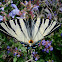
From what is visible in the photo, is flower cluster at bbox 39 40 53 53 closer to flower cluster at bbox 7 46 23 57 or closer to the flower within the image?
flower cluster at bbox 7 46 23 57

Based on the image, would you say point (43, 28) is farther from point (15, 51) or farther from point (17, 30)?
point (15, 51)

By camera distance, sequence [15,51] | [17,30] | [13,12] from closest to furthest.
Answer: [17,30] → [15,51] → [13,12]

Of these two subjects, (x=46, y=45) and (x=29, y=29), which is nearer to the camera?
(x=29, y=29)

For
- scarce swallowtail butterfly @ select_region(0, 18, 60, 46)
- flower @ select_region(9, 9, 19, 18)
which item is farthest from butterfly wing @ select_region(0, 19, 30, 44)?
flower @ select_region(9, 9, 19, 18)

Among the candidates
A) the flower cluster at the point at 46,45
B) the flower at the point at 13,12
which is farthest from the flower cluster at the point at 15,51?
the flower at the point at 13,12

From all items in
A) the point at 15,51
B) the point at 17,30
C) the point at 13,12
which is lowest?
the point at 15,51

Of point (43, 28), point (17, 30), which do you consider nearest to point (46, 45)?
point (43, 28)
